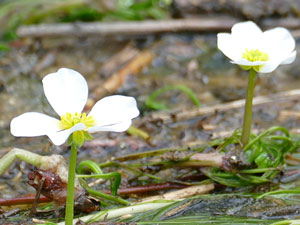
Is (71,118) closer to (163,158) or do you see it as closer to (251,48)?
(163,158)

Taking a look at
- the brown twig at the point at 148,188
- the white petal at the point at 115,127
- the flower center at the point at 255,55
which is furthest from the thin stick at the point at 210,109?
the white petal at the point at 115,127

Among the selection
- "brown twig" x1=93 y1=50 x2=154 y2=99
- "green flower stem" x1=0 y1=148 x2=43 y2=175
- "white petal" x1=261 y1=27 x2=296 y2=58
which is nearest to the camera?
"green flower stem" x1=0 y1=148 x2=43 y2=175

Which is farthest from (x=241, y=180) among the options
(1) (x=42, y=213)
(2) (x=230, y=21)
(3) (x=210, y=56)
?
(2) (x=230, y=21)

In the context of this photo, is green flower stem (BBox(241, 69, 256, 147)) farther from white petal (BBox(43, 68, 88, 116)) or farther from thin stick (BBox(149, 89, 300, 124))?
thin stick (BBox(149, 89, 300, 124))

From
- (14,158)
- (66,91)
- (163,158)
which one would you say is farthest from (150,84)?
(66,91)

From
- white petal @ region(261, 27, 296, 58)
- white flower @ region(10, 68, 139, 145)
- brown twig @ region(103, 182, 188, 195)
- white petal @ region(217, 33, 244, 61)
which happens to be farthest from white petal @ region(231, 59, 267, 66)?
brown twig @ region(103, 182, 188, 195)

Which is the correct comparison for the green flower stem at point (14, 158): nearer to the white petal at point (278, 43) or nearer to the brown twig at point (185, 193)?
the brown twig at point (185, 193)
